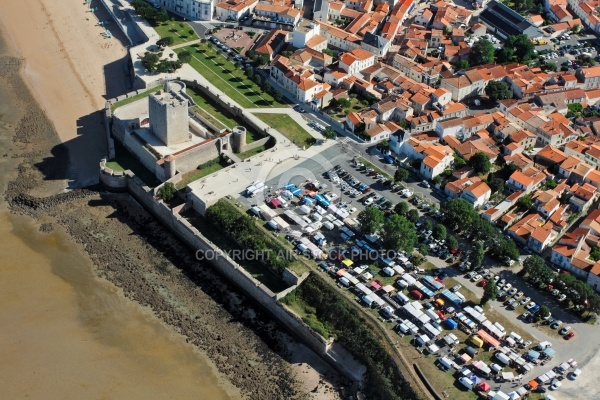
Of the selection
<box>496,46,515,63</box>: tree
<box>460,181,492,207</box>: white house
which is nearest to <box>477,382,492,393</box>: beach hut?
<box>460,181,492,207</box>: white house

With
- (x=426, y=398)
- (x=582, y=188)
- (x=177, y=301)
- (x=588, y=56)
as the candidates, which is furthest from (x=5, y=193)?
(x=588, y=56)

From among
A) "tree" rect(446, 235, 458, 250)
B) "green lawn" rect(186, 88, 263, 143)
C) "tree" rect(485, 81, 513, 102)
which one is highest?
"tree" rect(485, 81, 513, 102)

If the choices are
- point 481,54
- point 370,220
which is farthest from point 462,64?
point 370,220

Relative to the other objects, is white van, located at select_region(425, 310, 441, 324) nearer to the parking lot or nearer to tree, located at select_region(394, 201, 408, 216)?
the parking lot

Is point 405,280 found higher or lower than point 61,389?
higher

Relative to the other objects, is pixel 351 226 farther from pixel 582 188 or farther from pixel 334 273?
pixel 582 188

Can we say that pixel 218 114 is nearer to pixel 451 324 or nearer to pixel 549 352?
pixel 451 324

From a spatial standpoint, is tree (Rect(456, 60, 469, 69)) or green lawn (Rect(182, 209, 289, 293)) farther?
tree (Rect(456, 60, 469, 69))
